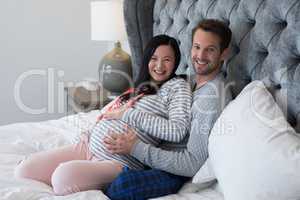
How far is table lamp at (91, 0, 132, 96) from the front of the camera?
2.53m

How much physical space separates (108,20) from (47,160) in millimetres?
1294

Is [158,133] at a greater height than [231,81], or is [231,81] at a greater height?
[231,81]

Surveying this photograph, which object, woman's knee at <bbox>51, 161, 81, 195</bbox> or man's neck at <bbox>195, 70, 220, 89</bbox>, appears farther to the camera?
man's neck at <bbox>195, 70, 220, 89</bbox>

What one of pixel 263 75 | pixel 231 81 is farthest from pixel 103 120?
pixel 263 75

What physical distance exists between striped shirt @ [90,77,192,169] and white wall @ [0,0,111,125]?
63.8 inches

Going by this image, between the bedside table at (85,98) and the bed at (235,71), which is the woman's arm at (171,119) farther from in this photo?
the bedside table at (85,98)

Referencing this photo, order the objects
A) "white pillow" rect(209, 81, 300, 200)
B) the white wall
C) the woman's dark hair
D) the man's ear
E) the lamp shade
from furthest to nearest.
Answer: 1. the white wall
2. the lamp shade
3. the woman's dark hair
4. the man's ear
5. "white pillow" rect(209, 81, 300, 200)

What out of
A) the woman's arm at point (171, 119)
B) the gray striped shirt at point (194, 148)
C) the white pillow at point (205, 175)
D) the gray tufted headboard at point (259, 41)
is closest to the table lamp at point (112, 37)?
the gray tufted headboard at point (259, 41)

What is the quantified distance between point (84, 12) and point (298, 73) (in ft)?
7.07

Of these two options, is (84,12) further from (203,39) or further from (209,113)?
(209,113)

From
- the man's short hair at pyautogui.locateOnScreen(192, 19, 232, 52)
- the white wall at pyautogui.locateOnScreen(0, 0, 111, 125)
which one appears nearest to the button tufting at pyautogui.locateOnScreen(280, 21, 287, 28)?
the man's short hair at pyautogui.locateOnScreen(192, 19, 232, 52)

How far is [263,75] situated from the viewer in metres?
1.36

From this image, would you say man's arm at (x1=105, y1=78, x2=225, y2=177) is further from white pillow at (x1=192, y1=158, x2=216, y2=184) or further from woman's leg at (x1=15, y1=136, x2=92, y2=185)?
woman's leg at (x1=15, y1=136, x2=92, y2=185)

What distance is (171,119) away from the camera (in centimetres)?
142
